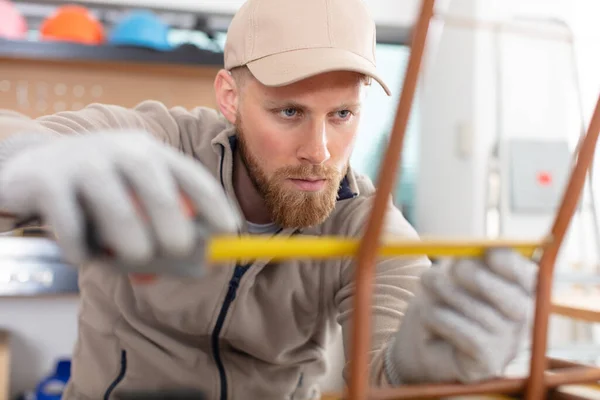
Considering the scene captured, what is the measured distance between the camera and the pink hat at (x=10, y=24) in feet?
7.41

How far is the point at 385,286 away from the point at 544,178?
1.69 meters

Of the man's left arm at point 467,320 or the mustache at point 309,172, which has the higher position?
the mustache at point 309,172

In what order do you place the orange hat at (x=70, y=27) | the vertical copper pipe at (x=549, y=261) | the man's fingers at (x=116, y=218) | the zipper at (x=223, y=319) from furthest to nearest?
the orange hat at (x=70, y=27)
the zipper at (x=223, y=319)
the vertical copper pipe at (x=549, y=261)
the man's fingers at (x=116, y=218)

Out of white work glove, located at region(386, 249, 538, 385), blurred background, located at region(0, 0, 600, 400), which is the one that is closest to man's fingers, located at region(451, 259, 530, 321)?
white work glove, located at region(386, 249, 538, 385)

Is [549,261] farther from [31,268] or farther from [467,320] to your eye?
[31,268]

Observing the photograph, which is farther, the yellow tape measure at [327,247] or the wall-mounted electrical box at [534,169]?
the wall-mounted electrical box at [534,169]

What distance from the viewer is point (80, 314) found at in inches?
46.6

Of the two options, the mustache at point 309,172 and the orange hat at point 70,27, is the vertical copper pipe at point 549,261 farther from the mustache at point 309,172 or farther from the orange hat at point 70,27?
the orange hat at point 70,27

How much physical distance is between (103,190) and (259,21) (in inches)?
29.3

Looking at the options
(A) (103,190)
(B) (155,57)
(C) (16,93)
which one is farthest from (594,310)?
(C) (16,93)

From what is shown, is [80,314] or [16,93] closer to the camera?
[80,314]

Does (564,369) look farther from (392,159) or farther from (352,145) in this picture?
(352,145)

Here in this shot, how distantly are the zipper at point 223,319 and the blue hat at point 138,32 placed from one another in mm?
1671

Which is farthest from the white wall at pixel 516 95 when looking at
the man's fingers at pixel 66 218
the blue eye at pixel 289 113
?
the man's fingers at pixel 66 218
